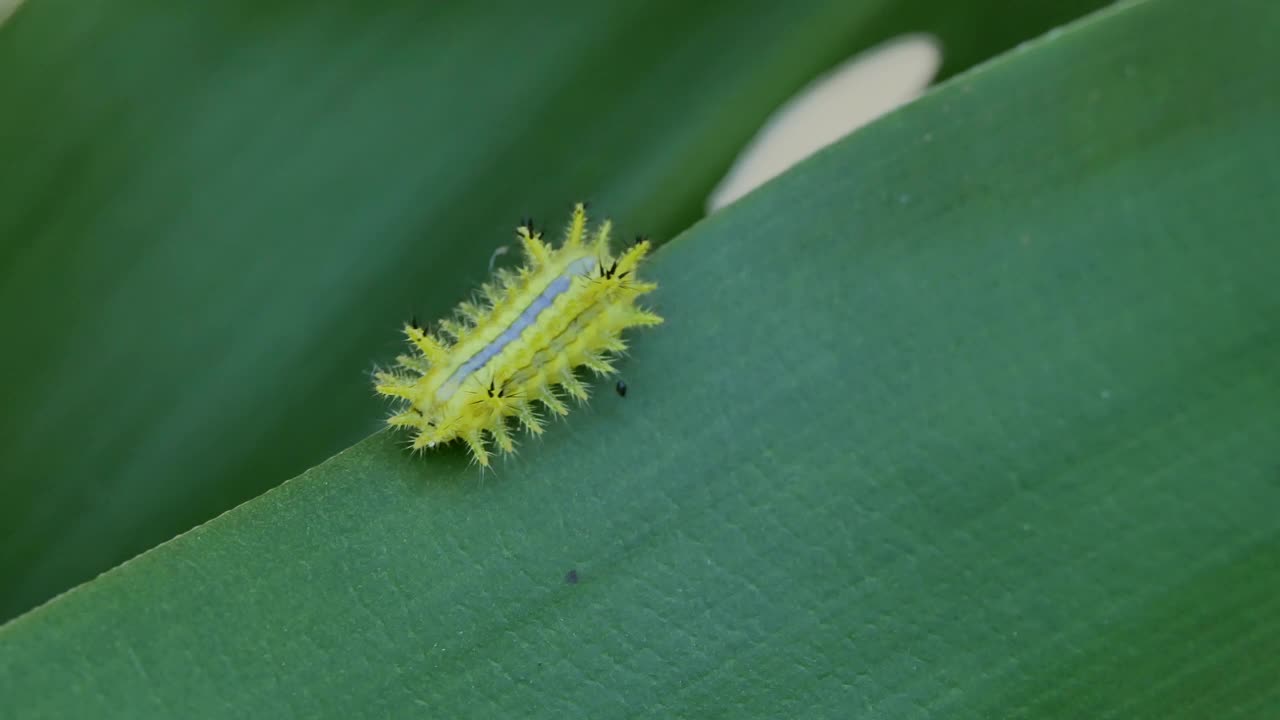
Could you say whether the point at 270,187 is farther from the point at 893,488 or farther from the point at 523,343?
the point at 893,488

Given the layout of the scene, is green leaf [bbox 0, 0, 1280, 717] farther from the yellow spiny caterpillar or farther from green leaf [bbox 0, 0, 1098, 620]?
green leaf [bbox 0, 0, 1098, 620]

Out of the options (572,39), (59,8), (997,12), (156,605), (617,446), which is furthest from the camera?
(997,12)

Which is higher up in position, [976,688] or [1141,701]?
[976,688]

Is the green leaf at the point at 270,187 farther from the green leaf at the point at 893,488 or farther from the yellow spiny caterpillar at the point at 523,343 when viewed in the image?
the green leaf at the point at 893,488

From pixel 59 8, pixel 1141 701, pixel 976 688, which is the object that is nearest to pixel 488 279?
pixel 59 8

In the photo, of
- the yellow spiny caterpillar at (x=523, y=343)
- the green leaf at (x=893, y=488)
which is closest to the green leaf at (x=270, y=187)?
the yellow spiny caterpillar at (x=523, y=343)

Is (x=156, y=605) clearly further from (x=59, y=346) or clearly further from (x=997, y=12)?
(x=997, y=12)
